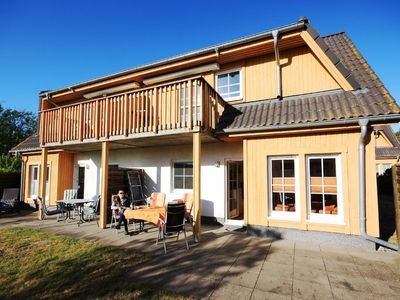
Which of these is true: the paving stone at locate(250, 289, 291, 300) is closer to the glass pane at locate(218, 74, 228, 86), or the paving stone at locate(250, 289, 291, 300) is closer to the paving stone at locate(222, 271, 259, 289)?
the paving stone at locate(222, 271, 259, 289)

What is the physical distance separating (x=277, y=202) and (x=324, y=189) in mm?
1270

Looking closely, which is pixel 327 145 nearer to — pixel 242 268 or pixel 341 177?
pixel 341 177

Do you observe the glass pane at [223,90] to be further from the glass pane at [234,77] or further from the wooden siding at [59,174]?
the wooden siding at [59,174]

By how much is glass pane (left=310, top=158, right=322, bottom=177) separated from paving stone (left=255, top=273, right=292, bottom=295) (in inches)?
125

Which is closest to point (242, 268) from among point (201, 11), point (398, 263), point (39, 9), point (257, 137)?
point (398, 263)

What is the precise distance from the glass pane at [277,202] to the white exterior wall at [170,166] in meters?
1.82

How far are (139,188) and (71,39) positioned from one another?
7061mm

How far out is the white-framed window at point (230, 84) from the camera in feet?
27.1

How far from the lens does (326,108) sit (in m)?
6.18

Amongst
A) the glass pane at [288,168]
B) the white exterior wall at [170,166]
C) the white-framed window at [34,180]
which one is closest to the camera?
the glass pane at [288,168]

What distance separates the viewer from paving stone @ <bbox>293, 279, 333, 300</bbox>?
3398mm

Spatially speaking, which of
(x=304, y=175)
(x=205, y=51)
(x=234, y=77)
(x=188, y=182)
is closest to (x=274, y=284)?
(x=304, y=175)

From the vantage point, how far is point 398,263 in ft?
14.9

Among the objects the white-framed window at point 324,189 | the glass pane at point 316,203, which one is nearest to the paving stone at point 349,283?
the white-framed window at point 324,189
